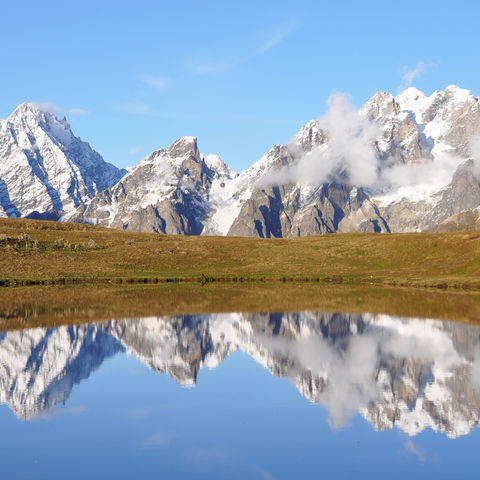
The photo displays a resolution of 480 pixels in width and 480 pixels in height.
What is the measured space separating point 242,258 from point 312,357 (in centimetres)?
7274

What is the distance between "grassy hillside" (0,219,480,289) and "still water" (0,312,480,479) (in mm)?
45678

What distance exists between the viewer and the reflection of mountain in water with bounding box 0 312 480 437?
24000 millimetres

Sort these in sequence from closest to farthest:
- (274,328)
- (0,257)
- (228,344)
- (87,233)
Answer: (228,344) → (274,328) → (0,257) → (87,233)

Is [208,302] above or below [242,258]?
below

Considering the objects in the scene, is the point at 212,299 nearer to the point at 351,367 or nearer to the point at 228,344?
the point at 228,344

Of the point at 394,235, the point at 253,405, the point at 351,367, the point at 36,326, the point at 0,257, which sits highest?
the point at 394,235

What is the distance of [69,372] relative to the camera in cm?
3077

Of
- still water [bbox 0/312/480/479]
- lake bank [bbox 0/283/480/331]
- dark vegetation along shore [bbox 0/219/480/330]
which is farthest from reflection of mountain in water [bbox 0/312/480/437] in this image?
dark vegetation along shore [bbox 0/219/480/330]

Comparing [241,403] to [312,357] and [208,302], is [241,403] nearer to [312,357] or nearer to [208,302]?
[312,357]

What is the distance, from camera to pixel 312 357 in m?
33.3

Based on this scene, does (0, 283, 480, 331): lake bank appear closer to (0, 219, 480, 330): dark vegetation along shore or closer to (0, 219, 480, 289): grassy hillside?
(0, 219, 480, 330): dark vegetation along shore

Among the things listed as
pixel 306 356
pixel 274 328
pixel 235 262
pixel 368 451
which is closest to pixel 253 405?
pixel 368 451

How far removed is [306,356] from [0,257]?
73.4m

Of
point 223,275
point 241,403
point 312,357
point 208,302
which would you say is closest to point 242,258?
point 223,275
